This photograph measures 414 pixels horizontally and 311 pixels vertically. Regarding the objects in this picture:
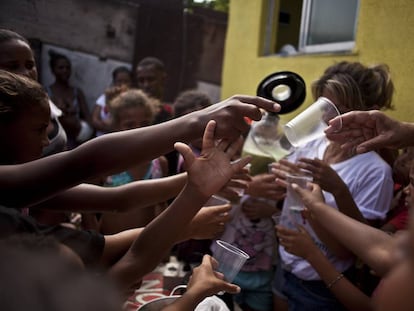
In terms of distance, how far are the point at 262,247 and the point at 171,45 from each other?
6.37 metres

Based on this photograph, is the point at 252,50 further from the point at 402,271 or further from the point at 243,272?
the point at 402,271

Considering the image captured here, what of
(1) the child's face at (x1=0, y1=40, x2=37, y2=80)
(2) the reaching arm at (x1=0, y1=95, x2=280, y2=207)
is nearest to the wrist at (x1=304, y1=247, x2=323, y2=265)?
(2) the reaching arm at (x1=0, y1=95, x2=280, y2=207)

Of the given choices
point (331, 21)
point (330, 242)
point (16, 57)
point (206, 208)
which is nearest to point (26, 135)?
point (206, 208)

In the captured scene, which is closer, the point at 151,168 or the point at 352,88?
the point at 352,88

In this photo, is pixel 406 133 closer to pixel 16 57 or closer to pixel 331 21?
pixel 331 21

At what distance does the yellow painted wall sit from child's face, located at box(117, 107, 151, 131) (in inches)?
46.0

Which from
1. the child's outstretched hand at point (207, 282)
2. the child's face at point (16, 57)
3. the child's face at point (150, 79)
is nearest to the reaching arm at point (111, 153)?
the child's outstretched hand at point (207, 282)

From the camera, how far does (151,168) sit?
2861mm

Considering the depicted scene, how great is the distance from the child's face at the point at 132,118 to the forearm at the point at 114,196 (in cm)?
142

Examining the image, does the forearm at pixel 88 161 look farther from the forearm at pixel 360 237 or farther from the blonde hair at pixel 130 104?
the blonde hair at pixel 130 104

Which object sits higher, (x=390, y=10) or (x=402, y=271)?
(x=390, y=10)

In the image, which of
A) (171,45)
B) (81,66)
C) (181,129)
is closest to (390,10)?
(181,129)

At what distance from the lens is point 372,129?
151cm

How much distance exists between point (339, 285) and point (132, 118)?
6.70 ft
